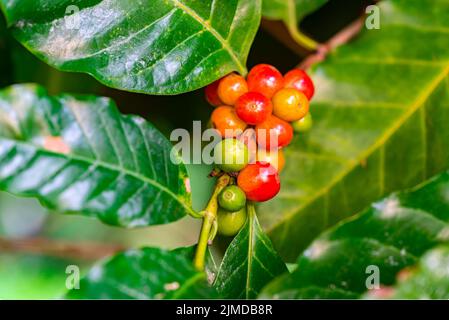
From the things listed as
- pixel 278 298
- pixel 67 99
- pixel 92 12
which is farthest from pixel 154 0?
pixel 278 298

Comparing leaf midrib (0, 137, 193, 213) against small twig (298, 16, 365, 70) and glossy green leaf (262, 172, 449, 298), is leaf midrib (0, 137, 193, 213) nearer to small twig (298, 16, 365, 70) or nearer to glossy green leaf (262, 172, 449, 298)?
glossy green leaf (262, 172, 449, 298)

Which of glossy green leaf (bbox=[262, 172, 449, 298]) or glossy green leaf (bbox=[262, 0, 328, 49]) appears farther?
glossy green leaf (bbox=[262, 0, 328, 49])

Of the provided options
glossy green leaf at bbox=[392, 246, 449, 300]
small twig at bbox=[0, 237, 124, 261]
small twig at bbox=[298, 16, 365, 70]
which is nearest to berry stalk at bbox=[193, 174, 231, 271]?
glossy green leaf at bbox=[392, 246, 449, 300]

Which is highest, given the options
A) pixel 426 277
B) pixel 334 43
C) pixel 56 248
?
pixel 334 43

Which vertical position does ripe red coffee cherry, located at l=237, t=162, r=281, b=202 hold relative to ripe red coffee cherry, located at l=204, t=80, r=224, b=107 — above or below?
below

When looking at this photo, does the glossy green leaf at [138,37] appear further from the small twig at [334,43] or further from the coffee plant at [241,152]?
the small twig at [334,43]

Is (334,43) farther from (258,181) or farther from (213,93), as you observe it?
(258,181)

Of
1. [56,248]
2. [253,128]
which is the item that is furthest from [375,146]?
[56,248]

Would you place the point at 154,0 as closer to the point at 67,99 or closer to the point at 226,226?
the point at 67,99
